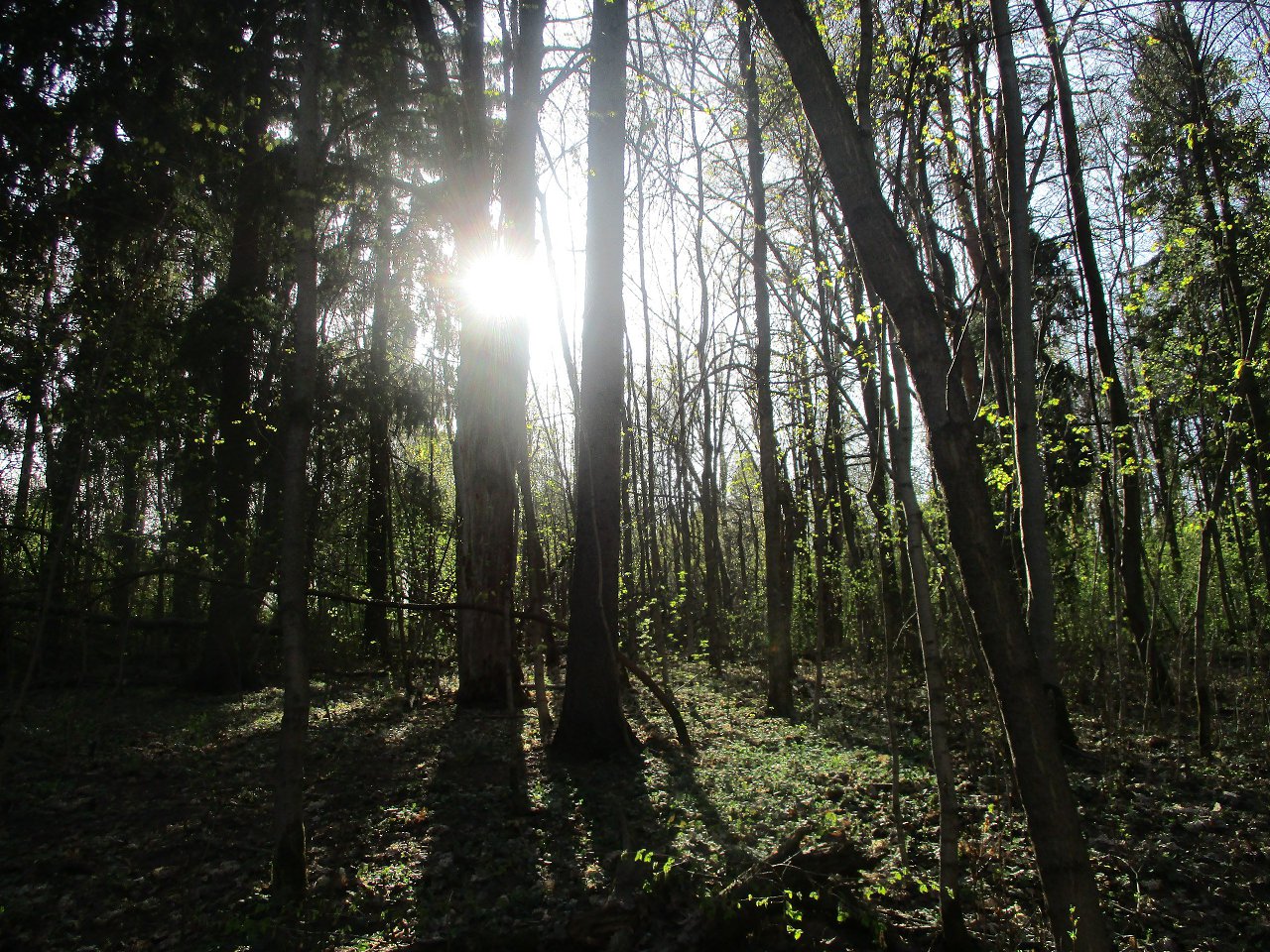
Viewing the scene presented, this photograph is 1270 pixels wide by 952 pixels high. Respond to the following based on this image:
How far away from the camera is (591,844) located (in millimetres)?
4852

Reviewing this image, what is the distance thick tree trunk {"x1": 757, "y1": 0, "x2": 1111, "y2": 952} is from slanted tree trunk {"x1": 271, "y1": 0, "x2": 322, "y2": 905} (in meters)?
2.78

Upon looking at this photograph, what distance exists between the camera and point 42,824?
16.6ft

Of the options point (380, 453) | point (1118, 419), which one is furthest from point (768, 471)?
point (380, 453)

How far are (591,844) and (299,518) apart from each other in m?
2.75

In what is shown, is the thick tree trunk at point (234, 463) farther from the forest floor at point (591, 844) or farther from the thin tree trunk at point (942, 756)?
the thin tree trunk at point (942, 756)

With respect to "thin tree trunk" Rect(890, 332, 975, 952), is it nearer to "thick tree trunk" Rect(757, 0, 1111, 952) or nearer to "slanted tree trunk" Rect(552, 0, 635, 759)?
"thick tree trunk" Rect(757, 0, 1111, 952)

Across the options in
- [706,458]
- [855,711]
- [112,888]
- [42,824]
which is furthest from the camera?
[706,458]

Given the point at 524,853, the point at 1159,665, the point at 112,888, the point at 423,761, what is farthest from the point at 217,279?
the point at 1159,665

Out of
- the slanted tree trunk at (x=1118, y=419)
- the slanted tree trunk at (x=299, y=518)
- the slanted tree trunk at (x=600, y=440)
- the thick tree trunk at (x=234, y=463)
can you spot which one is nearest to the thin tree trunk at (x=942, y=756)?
the slanted tree trunk at (x=299, y=518)

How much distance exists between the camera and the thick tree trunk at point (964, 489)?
2.49m

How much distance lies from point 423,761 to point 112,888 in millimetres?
2773

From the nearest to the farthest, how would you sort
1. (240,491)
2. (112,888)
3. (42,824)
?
1. (112,888)
2. (42,824)
3. (240,491)

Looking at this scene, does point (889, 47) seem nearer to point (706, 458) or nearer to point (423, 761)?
point (423, 761)

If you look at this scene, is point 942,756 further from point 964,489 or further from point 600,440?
Result: point 600,440
